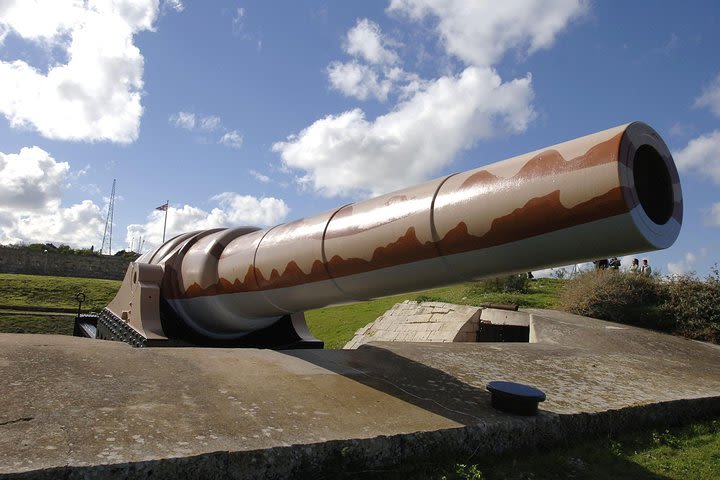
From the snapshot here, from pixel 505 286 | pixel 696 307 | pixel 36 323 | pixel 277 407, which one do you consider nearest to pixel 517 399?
pixel 277 407

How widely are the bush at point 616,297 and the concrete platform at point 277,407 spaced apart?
4921mm

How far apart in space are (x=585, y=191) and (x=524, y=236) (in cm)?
36

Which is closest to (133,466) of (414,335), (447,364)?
(447,364)

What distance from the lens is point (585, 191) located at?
2314 millimetres

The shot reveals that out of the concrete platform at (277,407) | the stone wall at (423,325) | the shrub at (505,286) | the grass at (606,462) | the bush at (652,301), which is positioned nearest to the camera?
the concrete platform at (277,407)

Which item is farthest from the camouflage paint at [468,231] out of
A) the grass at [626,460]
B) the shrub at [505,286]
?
the shrub at [505,286]

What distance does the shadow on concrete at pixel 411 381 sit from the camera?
366 centimetres

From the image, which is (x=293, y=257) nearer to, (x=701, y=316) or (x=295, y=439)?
(x=295, y=439)

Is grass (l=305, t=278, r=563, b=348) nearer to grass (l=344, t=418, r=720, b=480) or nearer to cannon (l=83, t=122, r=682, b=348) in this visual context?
cannon (l=83, t=122, r=682, b=348)

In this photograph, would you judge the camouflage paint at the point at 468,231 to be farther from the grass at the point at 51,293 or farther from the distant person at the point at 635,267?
the grass at the point at 51,293

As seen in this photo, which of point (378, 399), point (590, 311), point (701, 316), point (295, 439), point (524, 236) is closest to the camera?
point (524, 236)

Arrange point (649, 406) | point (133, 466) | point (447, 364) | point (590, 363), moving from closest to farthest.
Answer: point (133, 466) < point (649, 406) < point (447, 364) < point (590, 363)

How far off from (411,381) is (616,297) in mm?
7909

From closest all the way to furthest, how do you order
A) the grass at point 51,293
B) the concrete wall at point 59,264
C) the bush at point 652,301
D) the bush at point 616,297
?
the bush at point 652,301 < the bush at point 616,297 < the grass at point 51,293 < the concrete wall at point 59,264
